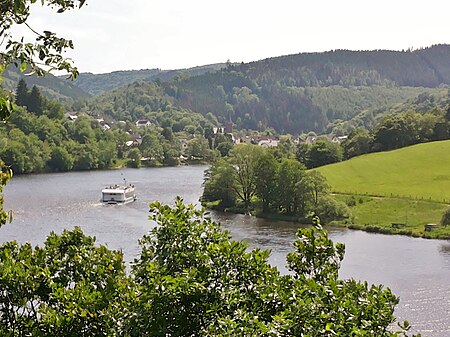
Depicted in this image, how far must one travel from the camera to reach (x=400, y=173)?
70.7 m

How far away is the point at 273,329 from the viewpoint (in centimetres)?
632

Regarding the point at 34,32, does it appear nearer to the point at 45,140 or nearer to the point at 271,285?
the point at 271,285

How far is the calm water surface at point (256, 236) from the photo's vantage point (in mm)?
31453

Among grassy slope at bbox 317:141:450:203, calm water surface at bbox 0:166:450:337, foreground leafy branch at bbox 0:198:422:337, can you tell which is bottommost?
calm water surface at bbox 0:166:450:337

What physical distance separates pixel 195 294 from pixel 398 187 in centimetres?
6067

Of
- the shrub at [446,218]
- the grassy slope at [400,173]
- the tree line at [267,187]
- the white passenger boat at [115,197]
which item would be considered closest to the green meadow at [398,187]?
the grassy slope at [400,173]

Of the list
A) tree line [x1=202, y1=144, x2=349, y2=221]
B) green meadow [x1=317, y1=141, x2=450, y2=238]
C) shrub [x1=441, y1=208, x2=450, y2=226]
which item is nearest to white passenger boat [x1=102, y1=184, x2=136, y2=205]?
tree line [x1=202, y1=144, x2=349, y2=221]

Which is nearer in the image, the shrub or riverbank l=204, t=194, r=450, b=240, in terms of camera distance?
riverbank l=204, t=194, r=450, b=240

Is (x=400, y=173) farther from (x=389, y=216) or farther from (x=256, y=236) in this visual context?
(x=256, y=236)

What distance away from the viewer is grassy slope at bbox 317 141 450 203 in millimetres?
62969

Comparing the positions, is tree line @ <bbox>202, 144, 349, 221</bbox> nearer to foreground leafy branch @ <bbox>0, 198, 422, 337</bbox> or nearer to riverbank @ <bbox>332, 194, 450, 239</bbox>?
riverbank @ <bbox>332, 194, 450, 239</bbox>

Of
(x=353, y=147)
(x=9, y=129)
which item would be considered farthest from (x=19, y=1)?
(x=9, y=129)

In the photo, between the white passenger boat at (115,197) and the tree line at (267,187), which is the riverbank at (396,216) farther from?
the white passenger boat at (115,197)

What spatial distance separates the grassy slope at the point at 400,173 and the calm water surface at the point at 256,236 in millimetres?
14805
